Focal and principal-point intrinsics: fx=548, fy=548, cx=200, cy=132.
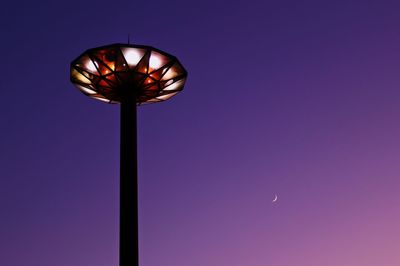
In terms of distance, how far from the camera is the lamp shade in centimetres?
2306

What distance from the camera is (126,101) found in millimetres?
24016

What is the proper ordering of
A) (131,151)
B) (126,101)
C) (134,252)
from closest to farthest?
1. (134,252)
2. (131,151)
3. (126,101)

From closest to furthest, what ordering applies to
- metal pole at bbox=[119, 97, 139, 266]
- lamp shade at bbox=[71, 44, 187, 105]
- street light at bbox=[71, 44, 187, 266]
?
1. metal pole at bbox=[119, 97, 139, 266]
2. street light at bbox=[71, 44, 187, 266]
3. lamp shade at bbox=[71, 44, 187, 105]

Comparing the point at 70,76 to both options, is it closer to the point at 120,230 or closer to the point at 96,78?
the point at 96,78

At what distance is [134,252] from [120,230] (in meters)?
1.01

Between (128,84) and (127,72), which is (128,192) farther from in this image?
(127,72)

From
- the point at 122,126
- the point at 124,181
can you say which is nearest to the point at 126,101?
the point at 122,126

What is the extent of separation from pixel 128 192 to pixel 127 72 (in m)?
5.48

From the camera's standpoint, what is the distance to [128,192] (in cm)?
2148

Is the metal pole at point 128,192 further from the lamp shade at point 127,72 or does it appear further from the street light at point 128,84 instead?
the lamp shade at point 127,72

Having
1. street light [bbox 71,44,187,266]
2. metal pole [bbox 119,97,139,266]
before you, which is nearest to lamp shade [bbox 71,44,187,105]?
street light [bbox 71,44,187,266]

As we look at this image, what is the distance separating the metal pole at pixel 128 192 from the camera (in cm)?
2067

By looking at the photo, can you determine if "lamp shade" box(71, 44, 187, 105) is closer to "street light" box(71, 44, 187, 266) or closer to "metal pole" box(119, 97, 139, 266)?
"street light" box(71, 44, 187, 266)

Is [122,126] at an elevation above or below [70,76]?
below
